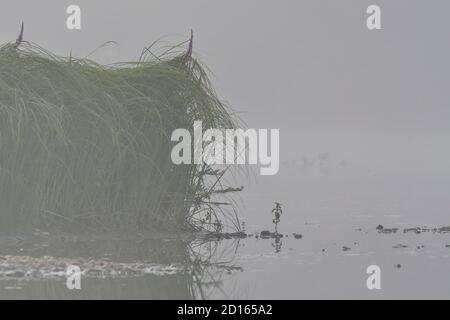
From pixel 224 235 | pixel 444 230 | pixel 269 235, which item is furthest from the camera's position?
pixel 444 230

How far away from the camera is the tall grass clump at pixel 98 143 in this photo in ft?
39.8

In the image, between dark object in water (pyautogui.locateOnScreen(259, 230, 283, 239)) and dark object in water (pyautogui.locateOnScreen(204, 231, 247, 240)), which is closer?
dark object in water (pyautogui.locateOnScreen(204, 231, 247, 240))

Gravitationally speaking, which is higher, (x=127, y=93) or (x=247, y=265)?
(x=127, y=93)

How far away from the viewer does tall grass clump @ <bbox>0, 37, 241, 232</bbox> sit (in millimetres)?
12125

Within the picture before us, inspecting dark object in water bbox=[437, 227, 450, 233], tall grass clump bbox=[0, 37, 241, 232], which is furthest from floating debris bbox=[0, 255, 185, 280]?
dark object in water bbox=[437, 227, 450, 233]

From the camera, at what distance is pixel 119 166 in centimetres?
1245

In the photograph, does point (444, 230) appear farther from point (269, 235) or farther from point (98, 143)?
point (98, 143)

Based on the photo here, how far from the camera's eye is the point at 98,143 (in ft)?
40.8

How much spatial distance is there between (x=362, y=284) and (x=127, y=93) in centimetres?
454

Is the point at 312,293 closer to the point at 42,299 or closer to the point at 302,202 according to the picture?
the point at 42,299

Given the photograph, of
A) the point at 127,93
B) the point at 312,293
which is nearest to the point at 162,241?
the point at 127,93

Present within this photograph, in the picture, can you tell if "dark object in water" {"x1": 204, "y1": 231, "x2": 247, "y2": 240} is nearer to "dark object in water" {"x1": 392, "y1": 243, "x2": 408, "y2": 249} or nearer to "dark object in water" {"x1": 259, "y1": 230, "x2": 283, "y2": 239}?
"dark object in water" {"x1": 259, "y1": 230, "x2": 283, "y2": 239}

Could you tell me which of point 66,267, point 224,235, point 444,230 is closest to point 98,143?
point 224,235

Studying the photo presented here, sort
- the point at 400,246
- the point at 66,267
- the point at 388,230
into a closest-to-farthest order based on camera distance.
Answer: the point at 66,267
the point at 400,246
the point at 388,230
